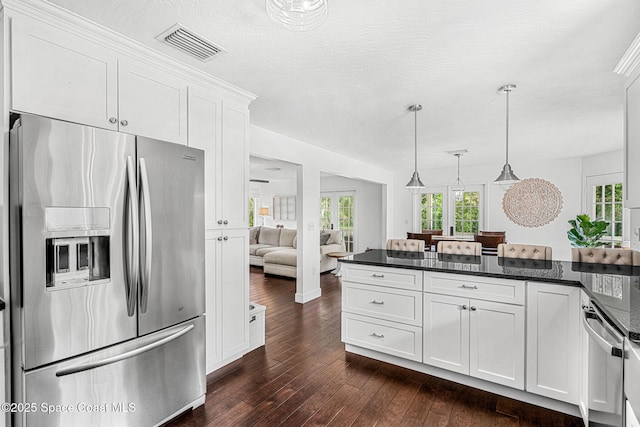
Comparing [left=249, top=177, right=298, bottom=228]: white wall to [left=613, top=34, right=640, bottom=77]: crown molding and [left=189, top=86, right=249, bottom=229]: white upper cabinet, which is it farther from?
[left=613, top=34, right=640, bottom=77]: crown molding

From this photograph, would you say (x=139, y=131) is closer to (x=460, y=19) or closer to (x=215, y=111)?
(x=215, y=111)

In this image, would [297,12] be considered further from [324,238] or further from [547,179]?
[547,179]

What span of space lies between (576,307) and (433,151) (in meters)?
3.87

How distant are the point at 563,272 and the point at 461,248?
3.04ft

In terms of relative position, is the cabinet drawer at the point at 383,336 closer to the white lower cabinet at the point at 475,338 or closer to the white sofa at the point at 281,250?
the white lower cabinet at the point at 475,338

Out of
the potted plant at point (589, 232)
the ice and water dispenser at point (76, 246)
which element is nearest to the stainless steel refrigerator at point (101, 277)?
the ice and water dispenser at point (76, 246)

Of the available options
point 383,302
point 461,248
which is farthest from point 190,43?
point 461,248

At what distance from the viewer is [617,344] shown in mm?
1322

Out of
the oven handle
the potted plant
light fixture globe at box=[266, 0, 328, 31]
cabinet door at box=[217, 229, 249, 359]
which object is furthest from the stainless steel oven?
the potted plant

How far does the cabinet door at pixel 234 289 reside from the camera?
2.58m

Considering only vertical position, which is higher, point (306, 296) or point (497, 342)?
point (497, 342)

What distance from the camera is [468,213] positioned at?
7.05 m

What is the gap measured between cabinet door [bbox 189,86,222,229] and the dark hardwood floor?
49.3 inches

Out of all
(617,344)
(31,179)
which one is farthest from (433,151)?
(31,179)
